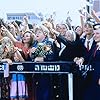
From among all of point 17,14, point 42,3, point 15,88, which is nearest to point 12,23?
point 17,14

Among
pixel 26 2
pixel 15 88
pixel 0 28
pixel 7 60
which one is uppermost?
pixel 26 2

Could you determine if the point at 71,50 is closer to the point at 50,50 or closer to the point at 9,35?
the point at 50,50

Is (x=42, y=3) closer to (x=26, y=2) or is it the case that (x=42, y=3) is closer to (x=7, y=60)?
(x=26, y=2)

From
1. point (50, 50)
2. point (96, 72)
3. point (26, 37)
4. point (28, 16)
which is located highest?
point (28, 16)

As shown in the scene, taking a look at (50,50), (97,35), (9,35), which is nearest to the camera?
(97,35)

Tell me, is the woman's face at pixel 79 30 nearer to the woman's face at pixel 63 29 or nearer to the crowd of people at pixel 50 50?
the crowd of people at pixel 50 50

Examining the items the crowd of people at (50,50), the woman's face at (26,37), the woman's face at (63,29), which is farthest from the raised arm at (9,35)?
the woman's face at (63,29)

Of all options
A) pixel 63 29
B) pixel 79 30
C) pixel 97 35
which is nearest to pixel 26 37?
pixel 63 29

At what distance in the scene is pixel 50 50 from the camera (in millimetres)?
4230

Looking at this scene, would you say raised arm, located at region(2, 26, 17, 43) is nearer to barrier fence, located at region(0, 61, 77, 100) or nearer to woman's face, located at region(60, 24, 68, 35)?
barrier fence, located at region(0, 61, 77, 100)

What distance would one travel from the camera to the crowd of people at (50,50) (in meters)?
4.15

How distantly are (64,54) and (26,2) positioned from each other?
666 mm

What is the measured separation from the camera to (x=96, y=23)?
4129mm

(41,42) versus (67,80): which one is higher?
(41,42)
